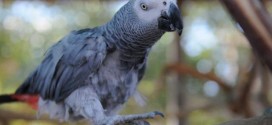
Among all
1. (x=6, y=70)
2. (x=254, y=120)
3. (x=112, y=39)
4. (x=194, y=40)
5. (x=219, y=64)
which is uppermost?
(x=112, y=39)

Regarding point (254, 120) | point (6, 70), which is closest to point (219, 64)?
point (6, 70)

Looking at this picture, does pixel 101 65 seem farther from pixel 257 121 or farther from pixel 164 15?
pixel 257 121

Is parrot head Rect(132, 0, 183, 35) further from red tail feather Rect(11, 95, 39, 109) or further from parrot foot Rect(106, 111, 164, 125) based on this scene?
red tail feather Rect(11, 95, 39, 109)

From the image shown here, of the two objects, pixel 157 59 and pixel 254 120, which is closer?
pixel 254 120

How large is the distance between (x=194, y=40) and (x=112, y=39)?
175 centimetres

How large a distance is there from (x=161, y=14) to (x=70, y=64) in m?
0.23

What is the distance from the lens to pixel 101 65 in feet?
2.89

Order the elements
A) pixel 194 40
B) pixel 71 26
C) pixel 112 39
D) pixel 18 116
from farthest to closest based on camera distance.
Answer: pixel 71 26, pixel 194 40, pixel 18 116, pixel 112 39

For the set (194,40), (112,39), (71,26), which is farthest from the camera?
(71,26)

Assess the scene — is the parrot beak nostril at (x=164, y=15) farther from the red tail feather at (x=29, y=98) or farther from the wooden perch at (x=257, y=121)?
the red tail feather at (x=29, y=98)

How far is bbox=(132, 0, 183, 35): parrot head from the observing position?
78 centimetres

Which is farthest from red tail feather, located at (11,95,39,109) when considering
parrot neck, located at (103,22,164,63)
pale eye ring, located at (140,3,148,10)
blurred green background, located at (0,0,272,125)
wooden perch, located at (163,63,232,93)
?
blurred green background, located at (0,0,272,125)

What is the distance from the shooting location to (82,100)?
0.85 metres

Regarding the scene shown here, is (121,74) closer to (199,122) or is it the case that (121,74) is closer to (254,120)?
(254,120)
